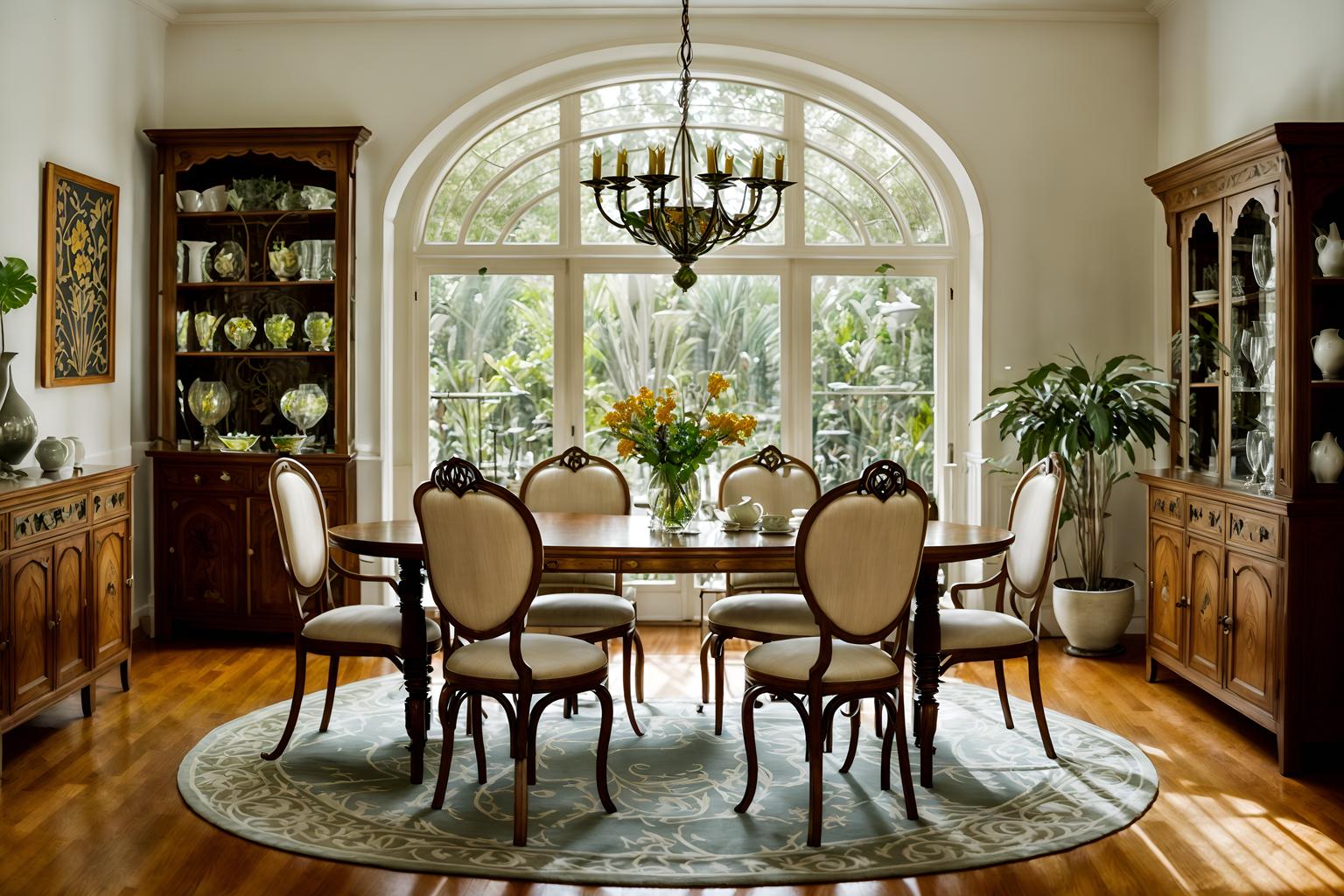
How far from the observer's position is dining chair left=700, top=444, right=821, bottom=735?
396cm

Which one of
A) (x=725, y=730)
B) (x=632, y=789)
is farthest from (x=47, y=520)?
(x=725, y=730)

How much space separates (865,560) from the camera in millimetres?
3240

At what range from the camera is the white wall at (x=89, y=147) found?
178 inches

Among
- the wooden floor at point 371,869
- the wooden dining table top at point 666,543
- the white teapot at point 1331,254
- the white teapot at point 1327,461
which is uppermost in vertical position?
the white teapot at point 1331,254

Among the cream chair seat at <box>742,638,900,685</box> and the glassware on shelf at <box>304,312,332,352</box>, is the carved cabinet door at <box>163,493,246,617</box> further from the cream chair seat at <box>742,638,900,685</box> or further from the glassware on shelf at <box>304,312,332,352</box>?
the cream chair seat at <box>742,638,900,685</box>

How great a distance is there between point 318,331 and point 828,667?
11.1ft

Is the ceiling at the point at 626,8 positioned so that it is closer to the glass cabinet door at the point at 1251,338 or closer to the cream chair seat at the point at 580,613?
the glass cabinet door at the point at 1251,338

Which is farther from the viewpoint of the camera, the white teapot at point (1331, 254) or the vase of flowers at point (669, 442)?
the vase of flowers at point (669, 442)

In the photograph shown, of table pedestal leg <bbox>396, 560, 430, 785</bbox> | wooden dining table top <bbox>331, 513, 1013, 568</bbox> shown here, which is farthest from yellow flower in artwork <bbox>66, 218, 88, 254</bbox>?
table pedestal leg <bbox>396, 560, 430, 785</bbox>

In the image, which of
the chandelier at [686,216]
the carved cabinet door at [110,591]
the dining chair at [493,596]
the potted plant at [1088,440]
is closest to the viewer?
the dining chair at [493,596]

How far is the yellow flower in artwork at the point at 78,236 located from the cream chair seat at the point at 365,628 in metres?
2.18

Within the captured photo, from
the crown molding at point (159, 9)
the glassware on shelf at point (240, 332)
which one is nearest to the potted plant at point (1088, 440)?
the glassware on shelf at point (240, 332)

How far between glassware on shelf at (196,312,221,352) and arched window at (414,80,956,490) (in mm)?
1020

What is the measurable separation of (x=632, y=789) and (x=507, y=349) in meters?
2.95
